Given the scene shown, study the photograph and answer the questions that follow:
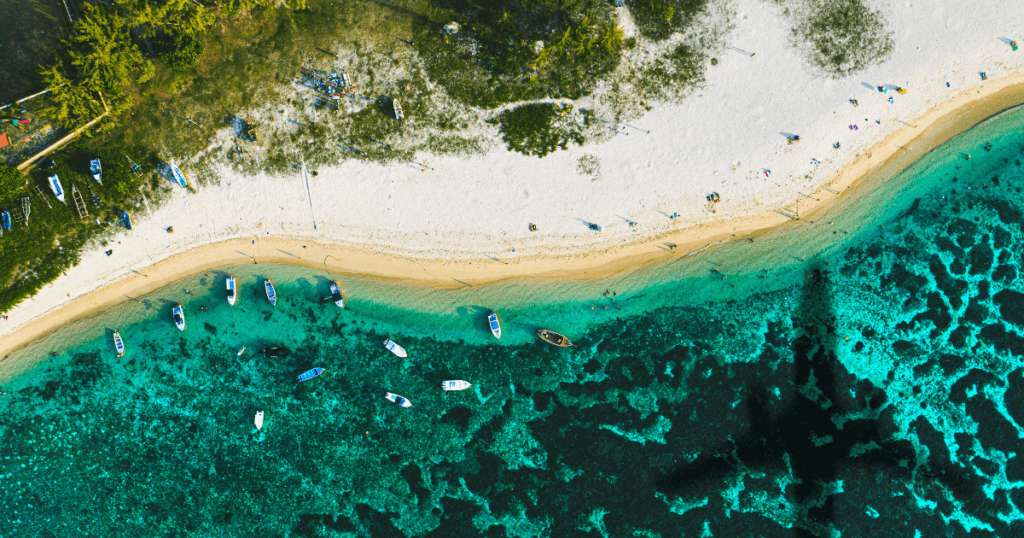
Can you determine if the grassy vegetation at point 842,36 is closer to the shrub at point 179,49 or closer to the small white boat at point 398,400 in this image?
the small white boat at point 398,400

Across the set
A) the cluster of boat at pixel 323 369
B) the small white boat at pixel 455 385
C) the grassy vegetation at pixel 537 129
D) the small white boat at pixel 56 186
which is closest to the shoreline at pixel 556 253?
the cluster of boat at pixel 323 369

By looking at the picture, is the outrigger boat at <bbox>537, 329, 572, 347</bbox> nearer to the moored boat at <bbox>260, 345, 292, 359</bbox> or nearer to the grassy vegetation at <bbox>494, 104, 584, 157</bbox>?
the grassy vegetation at <bbox>494, 104, 584, 157</bbox>

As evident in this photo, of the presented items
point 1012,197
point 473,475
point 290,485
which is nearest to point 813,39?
point 1012,197

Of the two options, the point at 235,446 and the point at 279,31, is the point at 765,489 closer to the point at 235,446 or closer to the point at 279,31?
the point at 235,446

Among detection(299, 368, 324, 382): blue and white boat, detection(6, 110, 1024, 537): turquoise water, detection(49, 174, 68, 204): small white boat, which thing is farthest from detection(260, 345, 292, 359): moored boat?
detection(49, 174, 68, 204): small white boat

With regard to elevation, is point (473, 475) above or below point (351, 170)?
below

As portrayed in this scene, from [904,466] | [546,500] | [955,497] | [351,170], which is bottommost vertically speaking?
[955,497]

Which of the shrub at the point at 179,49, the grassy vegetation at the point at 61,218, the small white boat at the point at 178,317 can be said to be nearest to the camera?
the shrub at the point at 179,49
